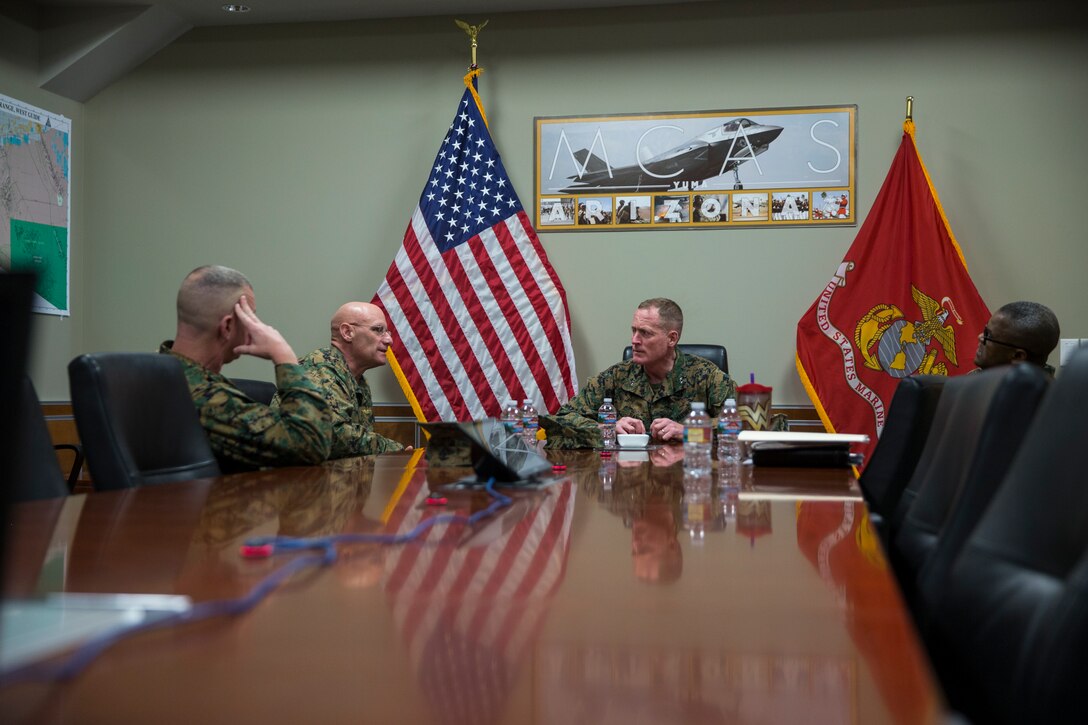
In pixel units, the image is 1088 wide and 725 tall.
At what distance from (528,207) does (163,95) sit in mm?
2344

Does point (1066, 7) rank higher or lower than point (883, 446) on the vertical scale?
higher

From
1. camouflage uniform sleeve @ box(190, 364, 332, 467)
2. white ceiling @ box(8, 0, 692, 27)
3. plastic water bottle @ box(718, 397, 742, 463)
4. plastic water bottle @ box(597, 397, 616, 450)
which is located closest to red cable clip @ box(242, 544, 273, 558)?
camouflage uniform sleeve @ box(190, 364, 332, 467)

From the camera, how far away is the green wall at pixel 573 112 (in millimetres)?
4977

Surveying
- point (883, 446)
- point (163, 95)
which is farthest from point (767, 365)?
point (163, 95)

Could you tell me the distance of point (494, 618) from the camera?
852 millimetres

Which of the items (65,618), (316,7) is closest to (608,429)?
(65,618)

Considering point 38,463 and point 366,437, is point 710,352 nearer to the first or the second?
point 366,437

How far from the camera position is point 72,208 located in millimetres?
5613

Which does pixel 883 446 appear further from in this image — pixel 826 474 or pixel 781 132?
pixel 781 132

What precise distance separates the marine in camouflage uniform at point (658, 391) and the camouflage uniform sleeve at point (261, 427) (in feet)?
5.33

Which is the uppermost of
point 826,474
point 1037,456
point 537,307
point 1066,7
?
point 1066,7

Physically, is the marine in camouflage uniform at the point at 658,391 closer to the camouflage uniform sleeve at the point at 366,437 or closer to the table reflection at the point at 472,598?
the camouflage uniform sleeve at the point at 366,437

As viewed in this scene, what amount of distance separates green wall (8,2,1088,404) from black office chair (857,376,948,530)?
2793 millimetres

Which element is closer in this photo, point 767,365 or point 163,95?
point 767,365
